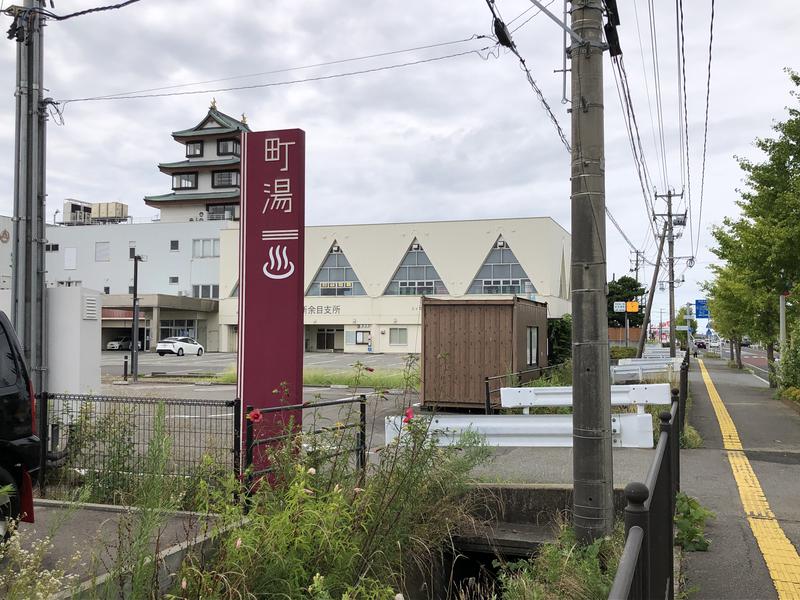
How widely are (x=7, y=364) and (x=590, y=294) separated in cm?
420

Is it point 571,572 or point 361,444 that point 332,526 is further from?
point 361,444

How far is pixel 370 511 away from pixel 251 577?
1.05m

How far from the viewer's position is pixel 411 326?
6331 cm

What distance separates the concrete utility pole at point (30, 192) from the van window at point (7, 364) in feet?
10.8

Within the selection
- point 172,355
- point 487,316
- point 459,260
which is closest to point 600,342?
point 487,316

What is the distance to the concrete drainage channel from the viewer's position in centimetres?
525

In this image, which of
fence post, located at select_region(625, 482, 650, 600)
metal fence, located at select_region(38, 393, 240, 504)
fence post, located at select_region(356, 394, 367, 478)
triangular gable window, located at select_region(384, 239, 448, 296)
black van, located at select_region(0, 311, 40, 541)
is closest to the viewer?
fence post, located at select_region(625, 482, 650, 600)

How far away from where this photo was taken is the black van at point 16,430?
4.55 metres

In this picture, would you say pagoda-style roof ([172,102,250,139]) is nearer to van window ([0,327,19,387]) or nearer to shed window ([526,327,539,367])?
shed window ([526,327,539,367])

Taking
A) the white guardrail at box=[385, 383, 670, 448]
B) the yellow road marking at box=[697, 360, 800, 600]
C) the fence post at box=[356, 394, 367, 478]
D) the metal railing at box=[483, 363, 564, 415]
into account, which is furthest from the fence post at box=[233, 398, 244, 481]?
the metal railing at box=[483, 363, 564, 415]

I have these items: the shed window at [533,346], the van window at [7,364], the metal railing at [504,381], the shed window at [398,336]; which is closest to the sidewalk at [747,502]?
the metal railing at [504,381]

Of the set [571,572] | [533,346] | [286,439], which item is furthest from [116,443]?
[533,346]

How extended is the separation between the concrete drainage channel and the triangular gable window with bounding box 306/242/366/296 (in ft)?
191

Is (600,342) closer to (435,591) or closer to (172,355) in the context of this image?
(435,591)
